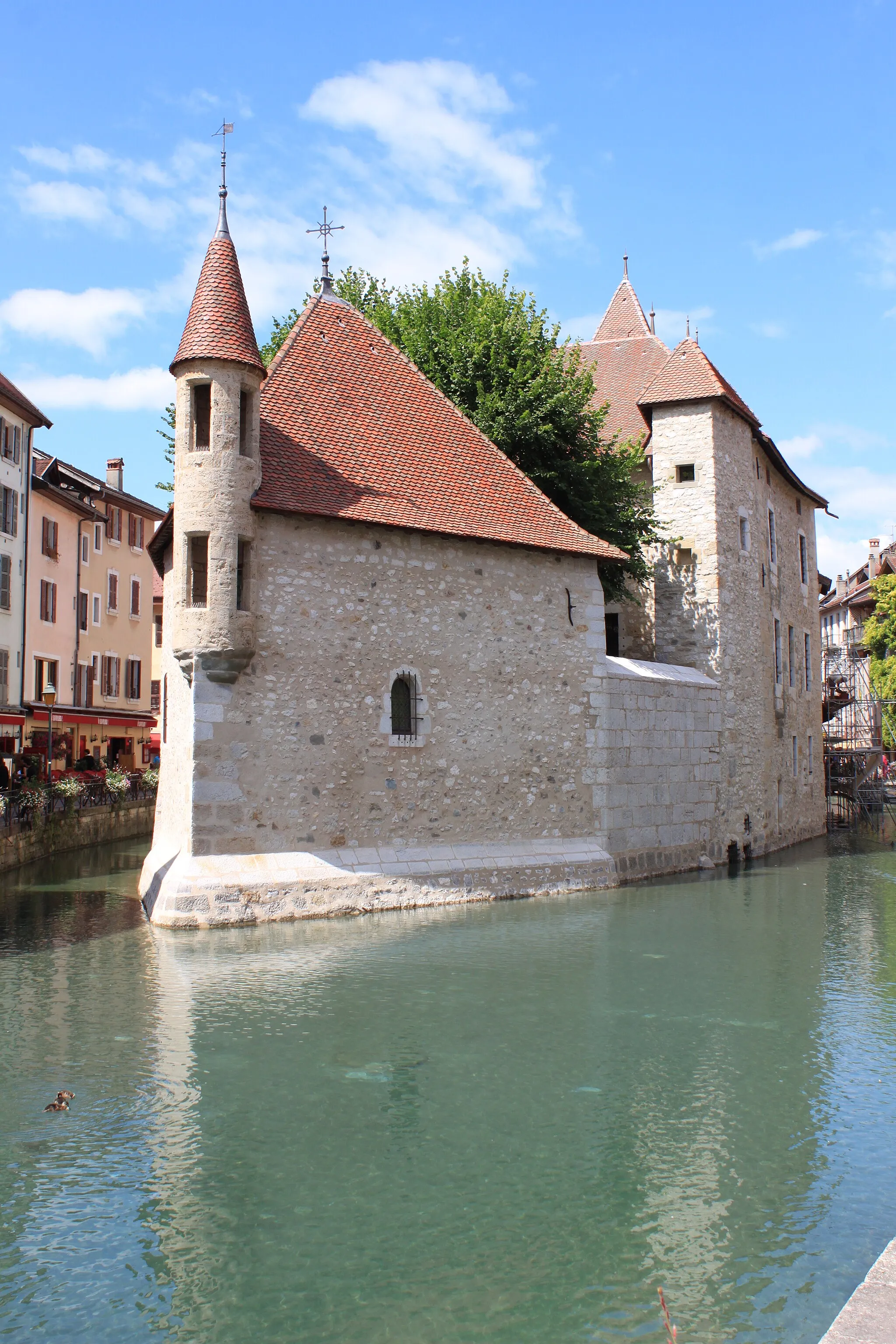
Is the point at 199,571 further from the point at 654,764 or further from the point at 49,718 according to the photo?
the point at 49,718

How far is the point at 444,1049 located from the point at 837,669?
4082 cm

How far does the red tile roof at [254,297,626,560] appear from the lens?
15375 millimetres

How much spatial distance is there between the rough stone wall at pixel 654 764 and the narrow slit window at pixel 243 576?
6382mm

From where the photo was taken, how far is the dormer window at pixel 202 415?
14.4m

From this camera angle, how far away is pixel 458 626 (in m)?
16.5

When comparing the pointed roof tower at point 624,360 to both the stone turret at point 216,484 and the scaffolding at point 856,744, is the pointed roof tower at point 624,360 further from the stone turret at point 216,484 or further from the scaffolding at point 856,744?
the stone turret at point 216,484

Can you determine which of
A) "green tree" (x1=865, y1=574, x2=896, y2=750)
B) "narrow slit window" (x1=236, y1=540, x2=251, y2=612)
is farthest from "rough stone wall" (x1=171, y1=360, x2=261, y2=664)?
"green tree" (x1=865, y1=574, x2=896, y2=750)

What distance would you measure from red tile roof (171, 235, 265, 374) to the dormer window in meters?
0.46

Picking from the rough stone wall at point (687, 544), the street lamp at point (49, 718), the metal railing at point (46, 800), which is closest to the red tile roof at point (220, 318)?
the metal railing at point (46, 800)

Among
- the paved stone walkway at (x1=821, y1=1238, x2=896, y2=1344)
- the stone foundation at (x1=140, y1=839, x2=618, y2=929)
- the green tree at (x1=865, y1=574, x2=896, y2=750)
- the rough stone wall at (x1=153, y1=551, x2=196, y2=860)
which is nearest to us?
the paved stone walkway at (x1=821, y1=1238, x2=896, y2=1344)

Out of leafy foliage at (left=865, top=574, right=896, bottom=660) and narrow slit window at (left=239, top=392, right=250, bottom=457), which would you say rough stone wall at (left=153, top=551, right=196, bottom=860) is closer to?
narrow slit window at (left=239, top=392, right=250, bottom=457)

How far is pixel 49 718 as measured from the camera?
25953mm

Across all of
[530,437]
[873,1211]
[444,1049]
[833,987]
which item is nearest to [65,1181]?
[444,1049]

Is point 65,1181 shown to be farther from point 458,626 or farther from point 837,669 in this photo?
point 837,669
